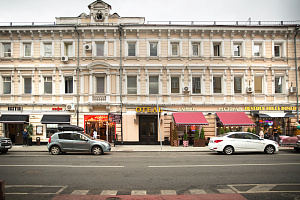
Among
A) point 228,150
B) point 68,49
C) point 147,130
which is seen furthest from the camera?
point 68,49

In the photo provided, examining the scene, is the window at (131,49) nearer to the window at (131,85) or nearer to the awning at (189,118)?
the window at (131,85)

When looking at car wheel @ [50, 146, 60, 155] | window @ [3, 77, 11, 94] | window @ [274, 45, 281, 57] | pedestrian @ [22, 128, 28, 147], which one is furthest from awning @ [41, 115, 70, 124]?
window @ [274, 45, 281, 57]

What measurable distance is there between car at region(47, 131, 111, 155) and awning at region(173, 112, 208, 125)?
768 centimetres

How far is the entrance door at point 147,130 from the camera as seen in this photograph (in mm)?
24078

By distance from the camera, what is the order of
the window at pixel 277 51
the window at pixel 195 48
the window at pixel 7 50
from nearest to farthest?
the window at pixel 7 50, the window at pixel 195 48, the window at pixel 277 51

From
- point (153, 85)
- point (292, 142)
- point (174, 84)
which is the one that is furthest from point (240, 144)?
point (153, 85)

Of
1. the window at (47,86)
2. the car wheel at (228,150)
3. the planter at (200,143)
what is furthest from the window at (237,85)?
the window at (47,86)

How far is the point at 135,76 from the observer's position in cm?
2450

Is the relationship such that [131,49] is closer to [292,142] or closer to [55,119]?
[55,119]

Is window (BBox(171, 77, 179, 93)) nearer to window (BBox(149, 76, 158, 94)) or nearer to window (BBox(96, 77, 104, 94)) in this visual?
window (BBox(149, 76, 158, 94))

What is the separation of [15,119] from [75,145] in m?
9.36

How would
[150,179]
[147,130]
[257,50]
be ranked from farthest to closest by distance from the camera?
[257,50]
[147,130]
[150,179]

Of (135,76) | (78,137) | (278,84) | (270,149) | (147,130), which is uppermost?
(135,76)

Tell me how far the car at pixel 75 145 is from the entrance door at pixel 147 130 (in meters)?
6.89
